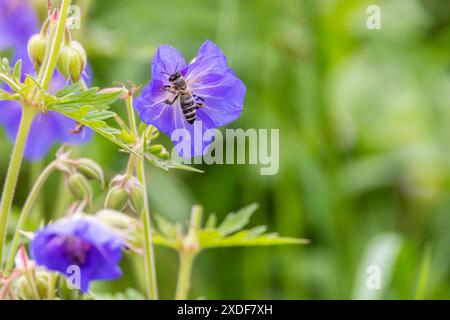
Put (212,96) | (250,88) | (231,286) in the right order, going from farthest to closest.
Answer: (250,88) < (231,286) < (212,96)

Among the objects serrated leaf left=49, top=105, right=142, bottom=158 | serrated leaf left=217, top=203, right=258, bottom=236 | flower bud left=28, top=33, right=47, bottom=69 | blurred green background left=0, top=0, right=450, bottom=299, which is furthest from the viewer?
blurred green background left=0, top=0, right=450, bottom=299

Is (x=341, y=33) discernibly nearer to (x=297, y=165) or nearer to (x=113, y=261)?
(x=297, y=165)

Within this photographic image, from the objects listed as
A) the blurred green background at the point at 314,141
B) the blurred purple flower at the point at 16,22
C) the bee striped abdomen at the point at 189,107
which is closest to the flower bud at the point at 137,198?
the bee striped abdomen at the point at 189,107

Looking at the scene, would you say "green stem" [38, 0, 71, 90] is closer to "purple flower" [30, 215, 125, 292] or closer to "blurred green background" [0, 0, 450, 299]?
"purple flower" [30, 215, 125, 292]

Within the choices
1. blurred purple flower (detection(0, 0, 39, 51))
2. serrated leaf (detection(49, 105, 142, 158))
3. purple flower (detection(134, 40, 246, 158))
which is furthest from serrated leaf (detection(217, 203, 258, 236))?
blurred purple flower (detection(0, 0, 39, 51))

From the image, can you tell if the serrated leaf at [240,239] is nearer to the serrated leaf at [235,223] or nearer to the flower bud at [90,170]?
the serrated leaf at [235,223]

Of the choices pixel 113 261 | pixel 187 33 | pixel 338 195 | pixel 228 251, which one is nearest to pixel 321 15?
pixel 187 33
